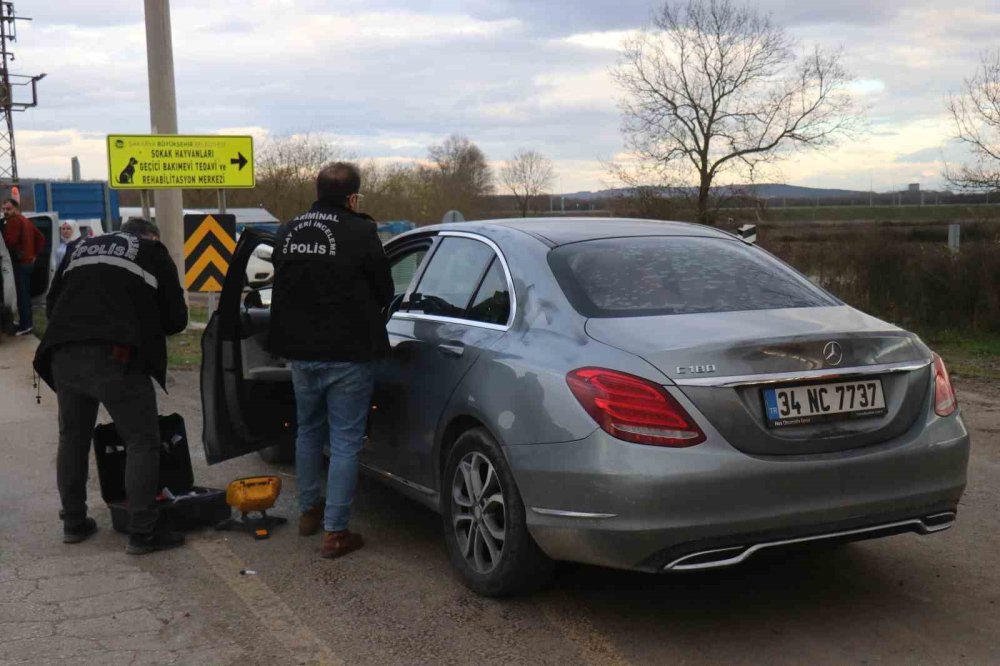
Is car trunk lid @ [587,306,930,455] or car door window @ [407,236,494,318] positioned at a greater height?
car door window @ [407,236,494,318]

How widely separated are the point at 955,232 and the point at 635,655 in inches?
502

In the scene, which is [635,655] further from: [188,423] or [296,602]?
[188,423]

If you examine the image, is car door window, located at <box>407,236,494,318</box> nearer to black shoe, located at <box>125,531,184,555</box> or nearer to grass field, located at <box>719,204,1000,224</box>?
black shoe, located at <box>125,531,184,555</box>

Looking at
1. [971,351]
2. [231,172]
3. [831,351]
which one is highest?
[231,172]

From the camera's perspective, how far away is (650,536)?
11.9 ft

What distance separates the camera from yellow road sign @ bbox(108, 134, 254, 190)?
44.9 feet

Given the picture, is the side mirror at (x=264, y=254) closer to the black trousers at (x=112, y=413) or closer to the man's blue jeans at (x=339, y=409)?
the man's blue jeans at (x=339, y=409)

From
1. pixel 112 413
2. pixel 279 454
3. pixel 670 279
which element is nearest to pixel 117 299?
pixel 112 413

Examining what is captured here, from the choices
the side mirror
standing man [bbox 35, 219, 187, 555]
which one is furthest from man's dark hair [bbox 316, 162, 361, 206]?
standing man [bbox 35, 219, 187, 555]

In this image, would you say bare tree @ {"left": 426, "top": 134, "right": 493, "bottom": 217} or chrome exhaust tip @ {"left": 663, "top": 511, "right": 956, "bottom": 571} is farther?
bare tree @ {"left": 426, "top": 134, "right": 493, "bottom": 217}

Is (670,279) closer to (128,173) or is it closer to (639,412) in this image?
(639,412)

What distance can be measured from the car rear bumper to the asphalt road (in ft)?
1.30

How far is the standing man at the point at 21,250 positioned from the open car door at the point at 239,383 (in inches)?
396

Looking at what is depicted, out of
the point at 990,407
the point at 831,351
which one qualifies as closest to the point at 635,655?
the point at 831,351
